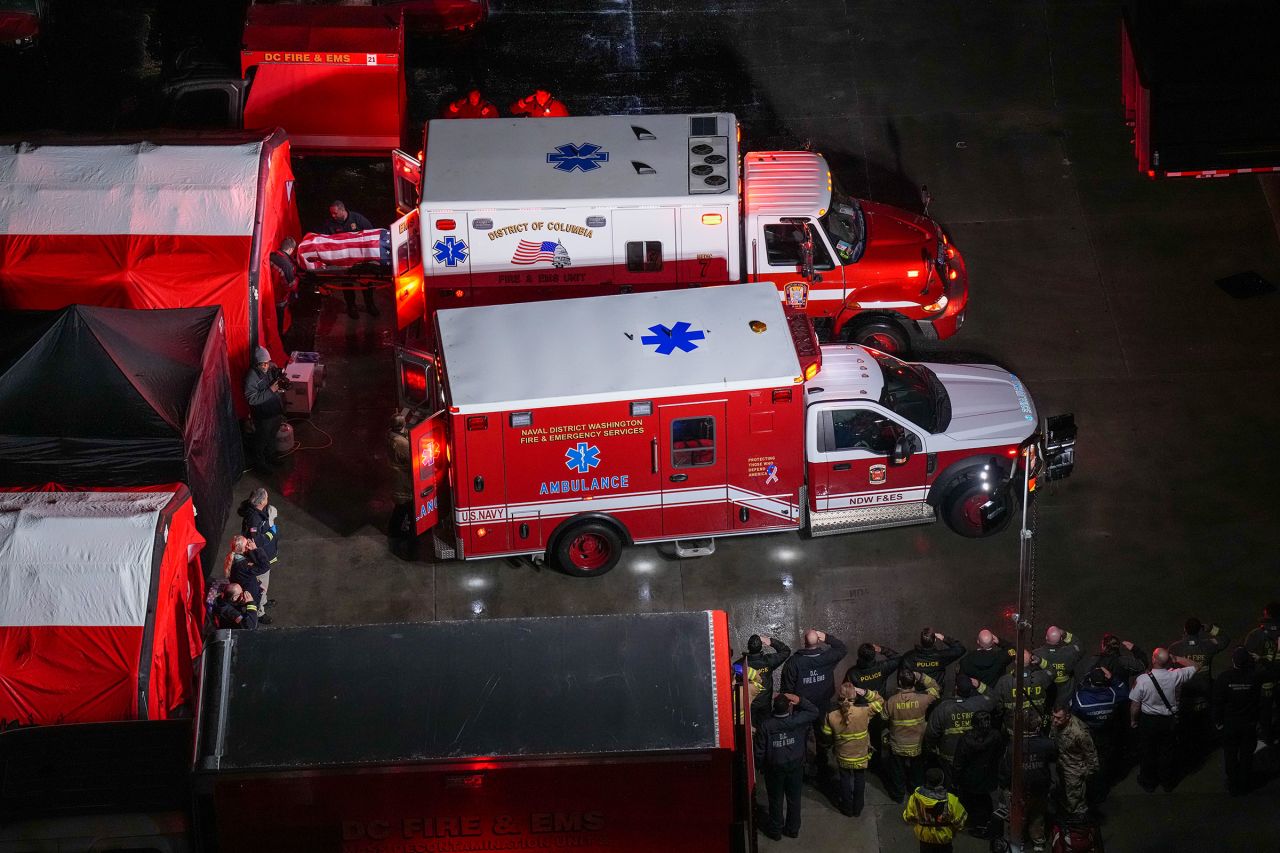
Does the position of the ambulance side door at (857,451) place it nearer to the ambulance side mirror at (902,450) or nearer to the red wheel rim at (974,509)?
the ambulance side mirror at (902,450)

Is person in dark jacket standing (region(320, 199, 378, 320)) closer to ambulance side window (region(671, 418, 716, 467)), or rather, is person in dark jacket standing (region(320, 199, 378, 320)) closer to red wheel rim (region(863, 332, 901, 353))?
ambulance side window (region(671, 418, 716, 467))

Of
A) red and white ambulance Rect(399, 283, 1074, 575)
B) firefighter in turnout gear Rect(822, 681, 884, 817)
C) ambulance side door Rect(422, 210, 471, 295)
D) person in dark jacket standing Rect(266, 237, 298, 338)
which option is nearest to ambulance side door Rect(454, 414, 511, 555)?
red and white ambulance Rect(399, 283, 1074, 575)

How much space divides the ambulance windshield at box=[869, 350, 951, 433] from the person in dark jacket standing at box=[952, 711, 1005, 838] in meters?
3.60

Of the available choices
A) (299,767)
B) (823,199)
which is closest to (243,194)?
(823,199)

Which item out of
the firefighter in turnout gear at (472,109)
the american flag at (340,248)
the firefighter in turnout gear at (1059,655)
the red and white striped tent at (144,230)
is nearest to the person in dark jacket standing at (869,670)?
the firefighter in turnout gear at (1059,655)

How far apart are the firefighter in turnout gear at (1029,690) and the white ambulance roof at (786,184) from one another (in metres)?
6.31

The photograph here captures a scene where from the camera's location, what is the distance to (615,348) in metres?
15.9

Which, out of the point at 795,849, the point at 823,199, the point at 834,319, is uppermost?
the point at 823,199

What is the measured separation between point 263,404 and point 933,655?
24.8ft

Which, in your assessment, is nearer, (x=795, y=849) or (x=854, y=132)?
(x=795, y=849)

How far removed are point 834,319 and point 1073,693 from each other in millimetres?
6140

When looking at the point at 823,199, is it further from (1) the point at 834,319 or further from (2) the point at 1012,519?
(2) the point at 1012,519

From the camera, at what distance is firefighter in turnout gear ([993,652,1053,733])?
14094 mm

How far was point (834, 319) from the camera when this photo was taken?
1908 centimetres
